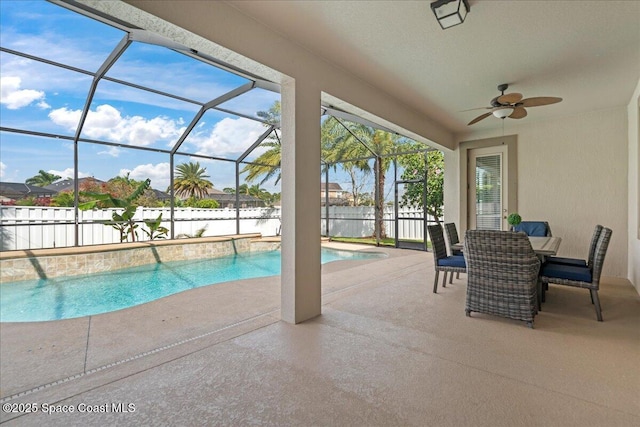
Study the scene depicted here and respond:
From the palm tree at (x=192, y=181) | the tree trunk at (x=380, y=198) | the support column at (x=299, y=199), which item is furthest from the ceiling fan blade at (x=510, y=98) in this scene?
the palm tree at (x=192, y=181)

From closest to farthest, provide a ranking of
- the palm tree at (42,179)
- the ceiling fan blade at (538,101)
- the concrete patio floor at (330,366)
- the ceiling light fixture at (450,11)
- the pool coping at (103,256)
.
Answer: the concrete patio floor at (330,366) < the ceiling light fixture at (450,11) < the ceiling fan blade at (538,101) < the pool coping at (103,256) < the palm tree at (42,179)

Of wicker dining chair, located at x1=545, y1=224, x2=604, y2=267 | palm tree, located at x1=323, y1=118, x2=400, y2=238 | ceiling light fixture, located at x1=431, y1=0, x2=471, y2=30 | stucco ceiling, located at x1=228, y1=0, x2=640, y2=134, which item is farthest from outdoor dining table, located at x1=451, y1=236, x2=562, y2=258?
palm tree, located at x1=323, y1=118, x2=400, y2=238

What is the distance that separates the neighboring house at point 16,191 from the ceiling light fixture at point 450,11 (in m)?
8.26

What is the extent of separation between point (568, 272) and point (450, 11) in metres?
2.92

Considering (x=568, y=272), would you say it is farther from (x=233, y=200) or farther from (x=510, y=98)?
(x=233, y=200)

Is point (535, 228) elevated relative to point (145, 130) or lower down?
lower down

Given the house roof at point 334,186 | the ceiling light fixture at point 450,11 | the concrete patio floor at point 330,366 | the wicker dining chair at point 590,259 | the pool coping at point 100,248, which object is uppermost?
the ceiling light fixture at point 450,11

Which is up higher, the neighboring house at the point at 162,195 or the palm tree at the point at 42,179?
the palm tree at the point at 42,179

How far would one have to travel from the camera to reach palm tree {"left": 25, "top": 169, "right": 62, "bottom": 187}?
A: 21.6 feet

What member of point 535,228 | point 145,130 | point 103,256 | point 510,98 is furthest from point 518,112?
point 103,256

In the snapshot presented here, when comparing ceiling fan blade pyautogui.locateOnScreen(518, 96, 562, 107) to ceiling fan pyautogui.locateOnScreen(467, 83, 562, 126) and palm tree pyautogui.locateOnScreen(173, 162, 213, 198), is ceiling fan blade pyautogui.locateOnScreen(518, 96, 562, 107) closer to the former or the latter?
ceiling fan pyautogui.locateOnScreen(467, 83, 562, 126)

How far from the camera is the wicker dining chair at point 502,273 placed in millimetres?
2869

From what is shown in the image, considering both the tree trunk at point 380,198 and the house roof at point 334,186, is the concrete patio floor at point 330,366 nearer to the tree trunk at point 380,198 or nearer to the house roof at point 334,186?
the tree trunk at point 380,198

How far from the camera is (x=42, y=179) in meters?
6.82
